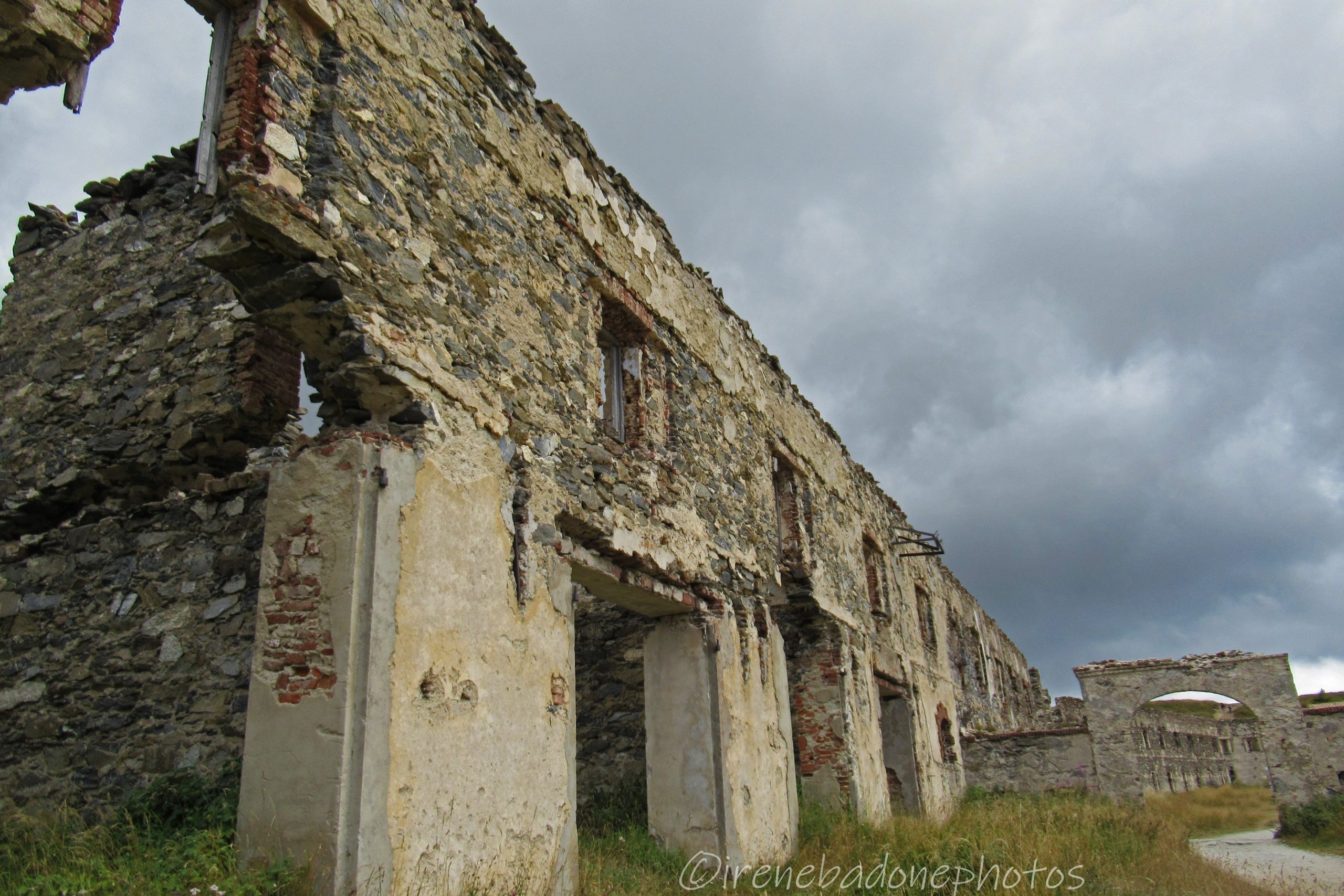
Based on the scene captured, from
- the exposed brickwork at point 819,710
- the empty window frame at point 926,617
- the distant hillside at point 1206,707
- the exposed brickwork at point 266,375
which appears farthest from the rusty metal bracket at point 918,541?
the distant hillside at point 1206,707

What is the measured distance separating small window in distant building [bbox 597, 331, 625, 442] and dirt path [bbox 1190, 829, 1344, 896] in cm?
723

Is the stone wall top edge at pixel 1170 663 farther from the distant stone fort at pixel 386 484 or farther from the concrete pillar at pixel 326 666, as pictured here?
the concrete pillar at pixel 326 666

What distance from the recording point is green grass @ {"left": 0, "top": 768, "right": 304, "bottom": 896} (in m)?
3.34

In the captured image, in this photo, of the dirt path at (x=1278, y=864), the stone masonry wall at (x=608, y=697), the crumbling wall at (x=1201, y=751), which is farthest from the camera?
the crumbling wall at (x=1201, y=751)

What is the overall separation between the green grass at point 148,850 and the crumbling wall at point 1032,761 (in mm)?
14729

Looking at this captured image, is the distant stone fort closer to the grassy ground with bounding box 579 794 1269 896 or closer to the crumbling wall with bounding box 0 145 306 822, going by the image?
the crumbling wall with bounding box 0 145 306 822

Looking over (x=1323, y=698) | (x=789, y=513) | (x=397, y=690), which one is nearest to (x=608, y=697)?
(x=789, y=513)

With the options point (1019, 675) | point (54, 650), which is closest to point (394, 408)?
point (54, 650)

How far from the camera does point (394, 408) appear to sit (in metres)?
4.30

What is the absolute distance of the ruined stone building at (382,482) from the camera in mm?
3805

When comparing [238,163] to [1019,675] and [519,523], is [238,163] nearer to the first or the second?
[519,523]

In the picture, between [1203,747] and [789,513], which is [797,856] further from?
[1203,747]

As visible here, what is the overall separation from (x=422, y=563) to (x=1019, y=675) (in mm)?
26921

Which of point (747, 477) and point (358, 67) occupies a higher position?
point (358, 67)
